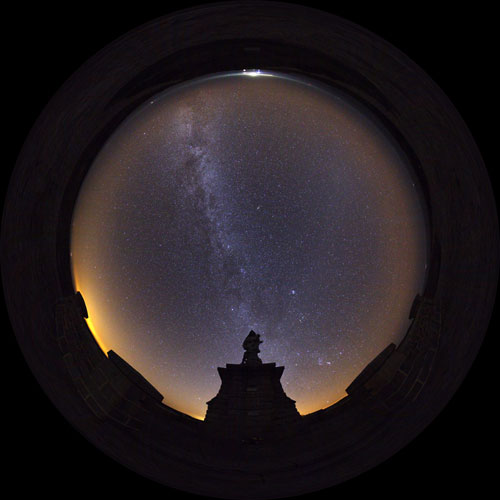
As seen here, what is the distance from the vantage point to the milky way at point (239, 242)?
85.2 inches

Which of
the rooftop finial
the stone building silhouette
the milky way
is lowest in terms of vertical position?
the stone building silhouette

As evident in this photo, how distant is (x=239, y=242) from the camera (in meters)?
2.15

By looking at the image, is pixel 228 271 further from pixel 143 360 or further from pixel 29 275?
pixel 29 275

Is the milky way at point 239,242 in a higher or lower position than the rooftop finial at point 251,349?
higher

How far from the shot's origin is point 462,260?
223 cm

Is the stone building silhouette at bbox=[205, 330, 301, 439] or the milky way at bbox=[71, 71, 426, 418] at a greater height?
the milky way at bbox=[71, 71, 426, 418]

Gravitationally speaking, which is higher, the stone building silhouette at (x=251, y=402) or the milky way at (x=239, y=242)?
the milky way at (x=239, y=242)

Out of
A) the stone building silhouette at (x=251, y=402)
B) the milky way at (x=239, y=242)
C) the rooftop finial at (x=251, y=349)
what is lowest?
the stone building silhouette at (x=251, y=402)

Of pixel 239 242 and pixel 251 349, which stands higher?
pixel 239 242

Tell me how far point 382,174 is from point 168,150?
61cm

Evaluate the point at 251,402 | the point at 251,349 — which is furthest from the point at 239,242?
the point at 251,402

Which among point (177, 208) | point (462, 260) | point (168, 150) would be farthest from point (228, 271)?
point (462, 260)

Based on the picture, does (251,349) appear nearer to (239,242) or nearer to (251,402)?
(251,402)

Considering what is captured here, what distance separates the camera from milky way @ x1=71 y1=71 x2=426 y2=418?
216cm
